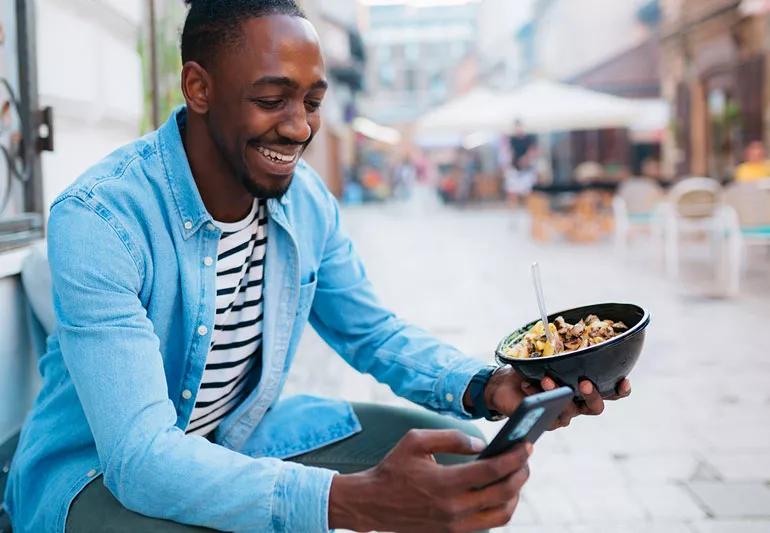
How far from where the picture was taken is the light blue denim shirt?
4.84 feet

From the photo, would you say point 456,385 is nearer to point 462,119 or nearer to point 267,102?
point 267,102

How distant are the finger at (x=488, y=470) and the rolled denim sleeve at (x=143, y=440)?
0.77ft

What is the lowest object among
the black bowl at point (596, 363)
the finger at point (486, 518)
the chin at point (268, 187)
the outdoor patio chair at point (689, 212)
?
the finger at point (486, 518)

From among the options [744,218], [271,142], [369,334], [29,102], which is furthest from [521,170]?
[271,142]

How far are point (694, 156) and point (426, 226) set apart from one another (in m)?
6.15

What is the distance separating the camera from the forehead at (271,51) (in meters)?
1.72

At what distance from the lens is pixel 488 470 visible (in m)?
1.31

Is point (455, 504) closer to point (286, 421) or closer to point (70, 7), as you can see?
point (286, 421)

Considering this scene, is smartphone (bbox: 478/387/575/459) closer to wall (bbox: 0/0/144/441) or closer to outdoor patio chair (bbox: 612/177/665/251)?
wall (bbox: 0/0/144/441)

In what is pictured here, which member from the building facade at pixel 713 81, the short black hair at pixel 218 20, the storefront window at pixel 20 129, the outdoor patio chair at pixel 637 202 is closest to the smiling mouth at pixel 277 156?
the short black hair at pixel 218 20

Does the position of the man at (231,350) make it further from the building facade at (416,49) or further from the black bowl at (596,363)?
the building facade at (416,49)

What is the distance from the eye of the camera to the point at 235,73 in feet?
5.71

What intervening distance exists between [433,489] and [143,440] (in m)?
0.50

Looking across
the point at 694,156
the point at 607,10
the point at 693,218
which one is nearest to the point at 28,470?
the point at 693,218
